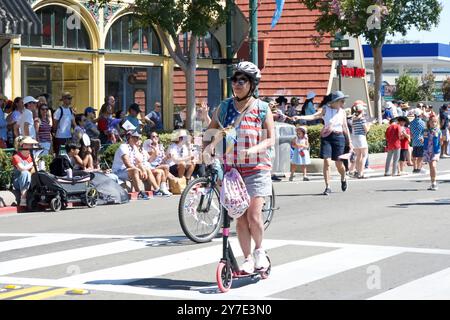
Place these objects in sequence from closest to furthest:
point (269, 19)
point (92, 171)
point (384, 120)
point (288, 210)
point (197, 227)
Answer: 1. point (197, 227)
2. point (288, 210)
3. point (92, 171)
4. point (384, 120)
5. point (269, 19)

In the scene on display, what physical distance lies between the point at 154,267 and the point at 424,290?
286 cm

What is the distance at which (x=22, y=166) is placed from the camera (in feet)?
55.7

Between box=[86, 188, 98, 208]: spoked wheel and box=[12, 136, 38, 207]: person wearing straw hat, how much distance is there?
1.02 meters

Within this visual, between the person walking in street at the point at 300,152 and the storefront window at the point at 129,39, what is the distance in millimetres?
7822

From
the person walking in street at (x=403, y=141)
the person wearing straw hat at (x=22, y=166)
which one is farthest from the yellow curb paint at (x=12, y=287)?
the person walking in street at (x=403, y=141)

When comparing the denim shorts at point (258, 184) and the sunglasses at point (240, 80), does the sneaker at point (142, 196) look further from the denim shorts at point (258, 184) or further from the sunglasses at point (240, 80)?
the sunglasses at point (240, 80)

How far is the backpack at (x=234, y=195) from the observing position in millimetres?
8805

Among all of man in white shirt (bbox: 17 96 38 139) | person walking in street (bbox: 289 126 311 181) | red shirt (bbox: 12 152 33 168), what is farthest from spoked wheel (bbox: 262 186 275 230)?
person walking in street (bbox: 289 126 311 181)

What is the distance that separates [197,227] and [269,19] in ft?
99.5

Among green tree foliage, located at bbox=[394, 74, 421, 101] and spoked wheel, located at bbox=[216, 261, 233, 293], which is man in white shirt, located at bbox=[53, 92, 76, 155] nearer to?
spoked wheel, located at bbox=[216, 261, 233, 293]

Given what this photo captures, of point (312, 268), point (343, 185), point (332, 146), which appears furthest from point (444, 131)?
point (312, 268)

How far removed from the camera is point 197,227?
1196 centimetres
